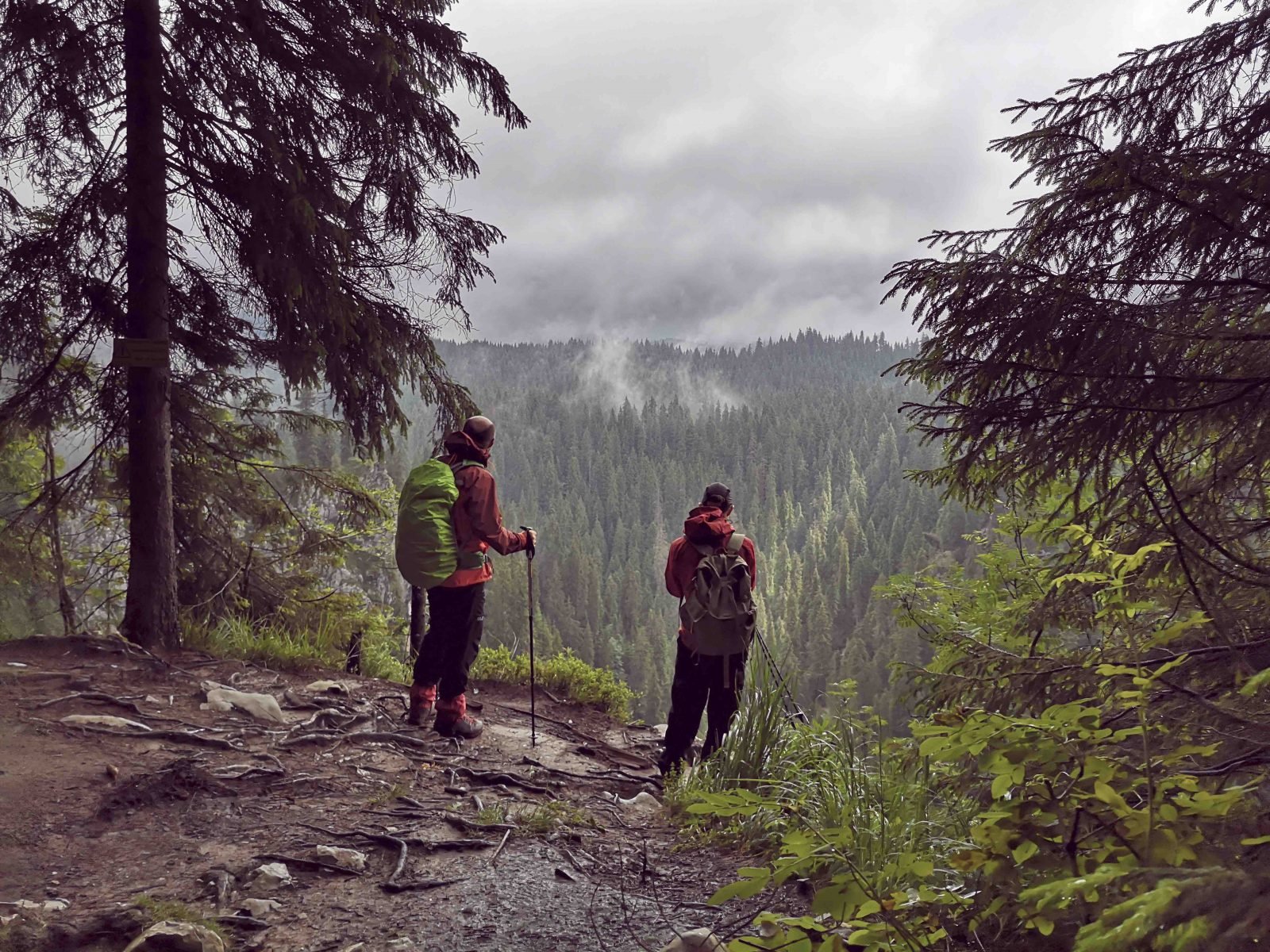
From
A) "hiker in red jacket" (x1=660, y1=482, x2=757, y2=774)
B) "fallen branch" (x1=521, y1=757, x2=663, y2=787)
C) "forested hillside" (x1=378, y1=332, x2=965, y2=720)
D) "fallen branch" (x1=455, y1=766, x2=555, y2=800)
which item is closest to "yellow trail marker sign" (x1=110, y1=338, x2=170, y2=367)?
"fallen branch" (x1=455, y1=766, x2=555, y2=800)

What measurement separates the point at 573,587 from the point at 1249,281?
103 metres

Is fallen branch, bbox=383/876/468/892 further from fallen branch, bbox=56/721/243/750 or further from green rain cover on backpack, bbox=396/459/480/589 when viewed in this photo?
green rain cover on backpack, bbox=396/459/480/589

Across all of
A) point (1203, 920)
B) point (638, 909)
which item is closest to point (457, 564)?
point (638, 909)

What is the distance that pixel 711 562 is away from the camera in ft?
18.5

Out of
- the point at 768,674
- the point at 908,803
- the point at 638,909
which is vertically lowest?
the point at 638,909

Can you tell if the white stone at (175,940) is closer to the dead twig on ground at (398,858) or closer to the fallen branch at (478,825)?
the dead twig on ground at (398,858)

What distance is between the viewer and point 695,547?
5.93 m

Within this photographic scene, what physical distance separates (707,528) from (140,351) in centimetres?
482

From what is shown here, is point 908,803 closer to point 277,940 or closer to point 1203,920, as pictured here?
point 277,940

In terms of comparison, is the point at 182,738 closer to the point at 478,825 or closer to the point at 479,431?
the point at 478,825

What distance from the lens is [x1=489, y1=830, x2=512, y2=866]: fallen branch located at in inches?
153

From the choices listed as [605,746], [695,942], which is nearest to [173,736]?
[605,746]

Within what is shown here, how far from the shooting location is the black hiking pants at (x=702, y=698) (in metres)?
5.80

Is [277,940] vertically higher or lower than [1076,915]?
lower
